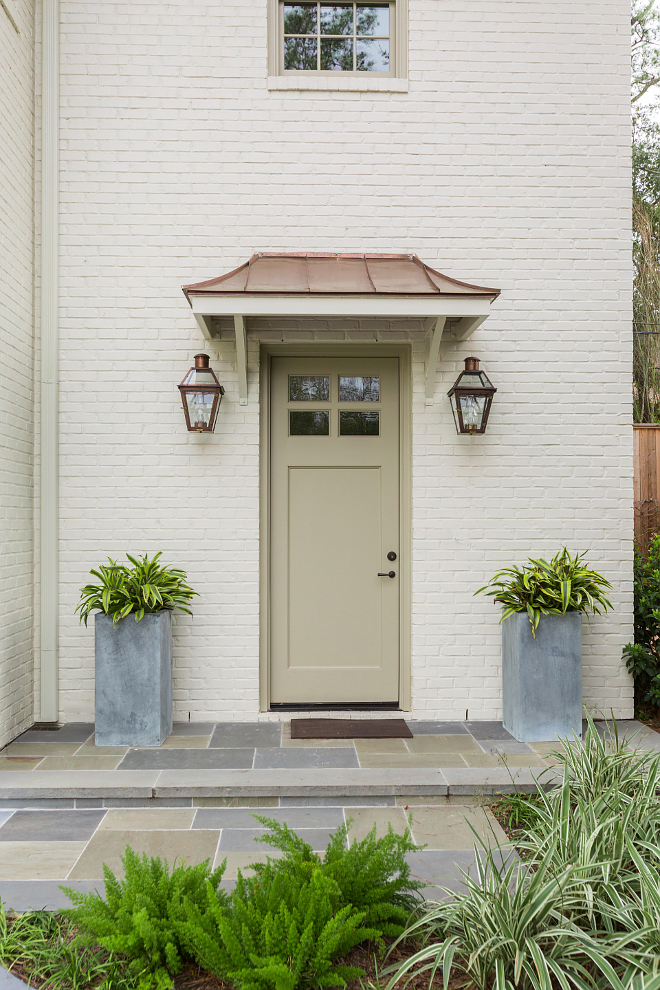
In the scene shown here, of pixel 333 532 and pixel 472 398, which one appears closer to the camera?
pixel 472 398

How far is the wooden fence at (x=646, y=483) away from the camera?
4938 mm

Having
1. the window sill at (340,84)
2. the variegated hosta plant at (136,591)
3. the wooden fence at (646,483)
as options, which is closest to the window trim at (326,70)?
the window sill at (340,84)

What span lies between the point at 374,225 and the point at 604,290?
1466mm

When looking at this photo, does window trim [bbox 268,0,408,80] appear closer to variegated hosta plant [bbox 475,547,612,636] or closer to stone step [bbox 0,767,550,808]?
variegated hosta plant [bbox 475,547,612,636]

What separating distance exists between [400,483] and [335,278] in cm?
130

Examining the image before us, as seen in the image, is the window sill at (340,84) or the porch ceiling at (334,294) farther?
the window sill at (340,84)

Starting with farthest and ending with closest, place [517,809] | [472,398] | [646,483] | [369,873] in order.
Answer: [646,483] → [472,398] → [517,809] → [369,873]

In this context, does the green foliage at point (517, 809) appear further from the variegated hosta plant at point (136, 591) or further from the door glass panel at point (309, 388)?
the door glass panel at point (309, 388)

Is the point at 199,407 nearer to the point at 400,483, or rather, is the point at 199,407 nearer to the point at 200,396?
the point at 200,396

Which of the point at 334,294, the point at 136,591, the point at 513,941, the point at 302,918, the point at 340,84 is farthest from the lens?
the point at 340,84

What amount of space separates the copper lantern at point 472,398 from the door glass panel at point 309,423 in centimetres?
82

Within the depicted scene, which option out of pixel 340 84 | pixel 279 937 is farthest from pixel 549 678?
pixel 340 84

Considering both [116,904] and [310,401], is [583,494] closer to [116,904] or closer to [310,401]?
[310,401]

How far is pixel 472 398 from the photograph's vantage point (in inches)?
151
